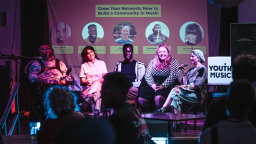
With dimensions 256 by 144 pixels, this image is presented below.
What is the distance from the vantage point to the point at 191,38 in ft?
19.1

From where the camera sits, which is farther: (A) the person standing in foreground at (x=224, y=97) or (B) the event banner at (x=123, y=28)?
(B) the event banner at (x=123, y=28)

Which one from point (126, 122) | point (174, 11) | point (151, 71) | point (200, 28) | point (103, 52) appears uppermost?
point (174, 11)

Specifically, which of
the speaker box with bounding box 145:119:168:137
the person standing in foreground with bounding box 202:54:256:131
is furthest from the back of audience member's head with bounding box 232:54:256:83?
the speaker box with bounding box 145:119:168:137

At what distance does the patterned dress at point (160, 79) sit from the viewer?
15.3 feet

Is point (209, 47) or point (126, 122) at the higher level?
point (209, 47)

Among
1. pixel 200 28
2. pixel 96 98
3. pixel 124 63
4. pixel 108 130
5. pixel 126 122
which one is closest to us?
pixel 108 130

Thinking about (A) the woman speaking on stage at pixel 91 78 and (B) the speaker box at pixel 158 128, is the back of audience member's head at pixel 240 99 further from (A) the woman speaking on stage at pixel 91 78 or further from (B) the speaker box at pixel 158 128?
(A) the woman speaking on stage at pixel 91 78

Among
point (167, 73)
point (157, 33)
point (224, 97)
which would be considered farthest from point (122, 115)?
point (157, 33)

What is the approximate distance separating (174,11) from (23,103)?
415 centimetres

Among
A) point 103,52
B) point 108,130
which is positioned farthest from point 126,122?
point 103,52

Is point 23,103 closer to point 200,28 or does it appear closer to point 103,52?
point 103,52

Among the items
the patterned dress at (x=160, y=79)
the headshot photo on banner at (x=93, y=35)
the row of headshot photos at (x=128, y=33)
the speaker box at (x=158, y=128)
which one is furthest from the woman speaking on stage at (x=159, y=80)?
the headshot photo on banner at (x=93, y=35)

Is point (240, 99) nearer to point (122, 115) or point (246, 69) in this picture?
point (246, 69)

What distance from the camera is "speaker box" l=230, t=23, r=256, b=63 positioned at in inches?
129
